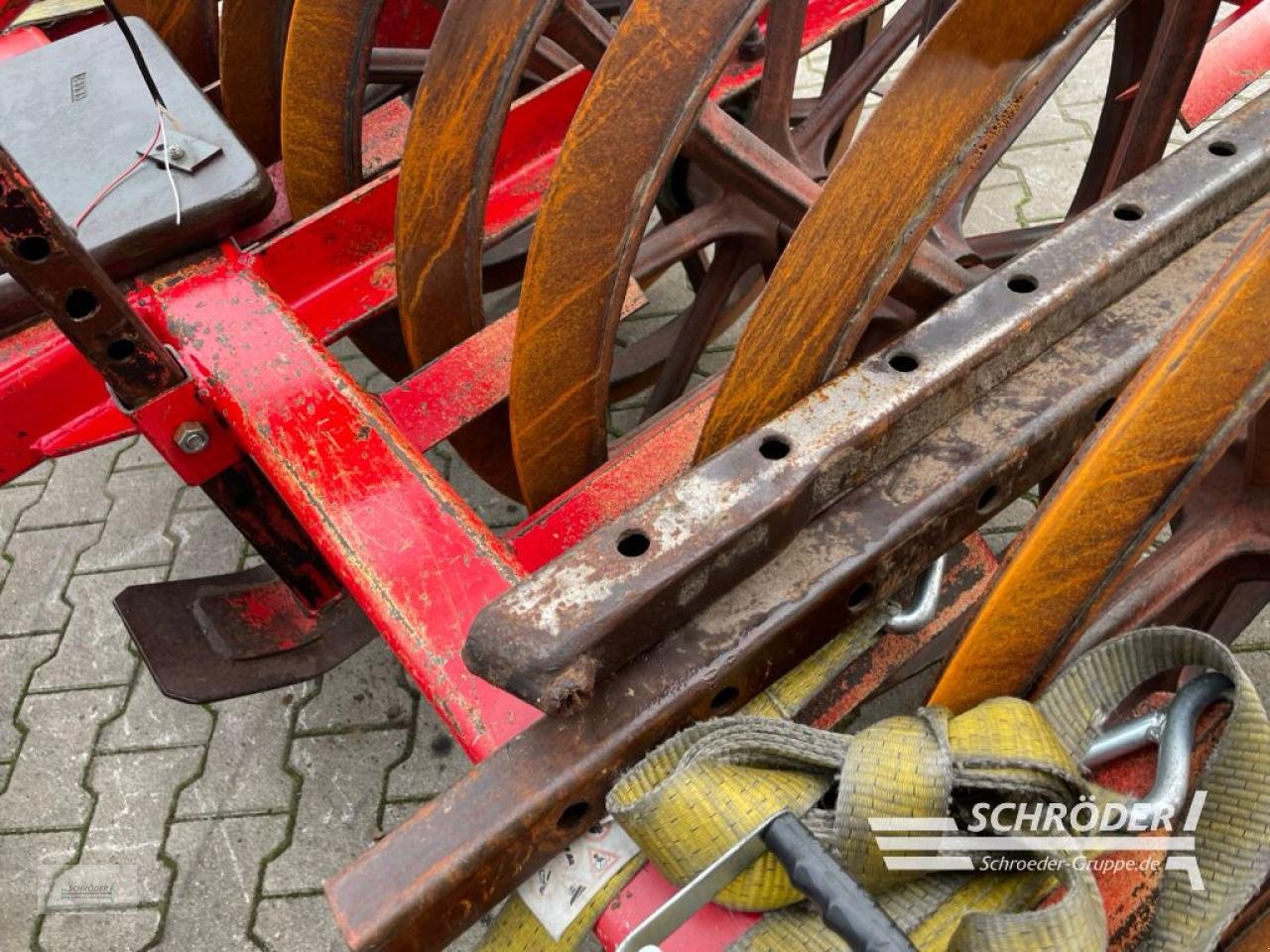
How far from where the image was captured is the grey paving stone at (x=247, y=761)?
2.38 metres

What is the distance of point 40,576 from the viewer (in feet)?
9.54

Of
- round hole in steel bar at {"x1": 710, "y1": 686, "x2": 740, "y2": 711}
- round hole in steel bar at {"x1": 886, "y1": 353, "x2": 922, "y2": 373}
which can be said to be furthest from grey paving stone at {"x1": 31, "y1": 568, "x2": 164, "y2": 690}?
round hole in steel bar at {"x1": 886, "y1": 353, "x2": 922, "y2": 373}

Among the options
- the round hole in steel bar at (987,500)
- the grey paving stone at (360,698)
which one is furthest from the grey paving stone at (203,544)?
the round hole in steel bar at (987,500)

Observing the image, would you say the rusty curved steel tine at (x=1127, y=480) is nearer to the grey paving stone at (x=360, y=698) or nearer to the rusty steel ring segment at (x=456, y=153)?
the rusty steel ring segment at (x=456, y=153)

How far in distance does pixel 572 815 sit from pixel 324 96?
148 centimetres

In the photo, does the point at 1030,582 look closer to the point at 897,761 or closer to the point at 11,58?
the point at 897,761

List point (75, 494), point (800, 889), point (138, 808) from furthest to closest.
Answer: point (75, 494) < point (138, 808) < point (800, 889)

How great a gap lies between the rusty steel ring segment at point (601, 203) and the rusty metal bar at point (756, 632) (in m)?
0.53

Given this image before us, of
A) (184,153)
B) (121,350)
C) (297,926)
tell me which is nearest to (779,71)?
(184,153)

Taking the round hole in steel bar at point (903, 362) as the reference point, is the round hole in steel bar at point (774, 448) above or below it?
below

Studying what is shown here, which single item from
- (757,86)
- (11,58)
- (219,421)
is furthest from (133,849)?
(757,86)

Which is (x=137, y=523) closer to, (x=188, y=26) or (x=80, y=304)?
(x=188, y=26)

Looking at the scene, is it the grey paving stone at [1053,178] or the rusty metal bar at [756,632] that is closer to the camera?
the rusty metal bar at [756,632]

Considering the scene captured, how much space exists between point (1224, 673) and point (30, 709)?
2.58m
